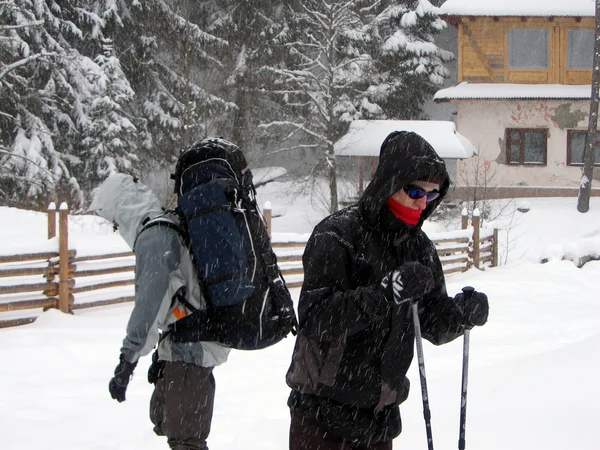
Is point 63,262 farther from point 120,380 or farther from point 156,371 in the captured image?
point 120,380

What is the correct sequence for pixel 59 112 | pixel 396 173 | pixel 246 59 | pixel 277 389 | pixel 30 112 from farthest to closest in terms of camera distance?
pixel 246 59 < pixel 59 112 < pixel 30 112 < pixel 277 389 < pixel 396 173

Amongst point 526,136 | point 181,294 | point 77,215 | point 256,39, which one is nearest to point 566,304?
point 181,294

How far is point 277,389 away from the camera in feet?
22.6

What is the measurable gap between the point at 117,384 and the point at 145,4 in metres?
27.7

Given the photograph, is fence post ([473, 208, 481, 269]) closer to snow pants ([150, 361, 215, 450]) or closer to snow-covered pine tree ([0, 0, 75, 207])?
snow-covered pine tree ([0, 0, 75, 207])

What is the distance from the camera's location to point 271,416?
6.01 m

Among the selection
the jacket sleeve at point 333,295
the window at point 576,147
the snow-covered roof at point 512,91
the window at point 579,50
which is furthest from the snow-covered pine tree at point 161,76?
the jacket sleeve at point 333,295

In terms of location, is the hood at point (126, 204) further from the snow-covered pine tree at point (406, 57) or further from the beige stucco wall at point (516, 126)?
the snow-covered pine tree at point (406, 57)

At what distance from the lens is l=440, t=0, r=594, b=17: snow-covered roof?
30594mm

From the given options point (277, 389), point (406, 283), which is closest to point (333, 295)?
point (406, 283)

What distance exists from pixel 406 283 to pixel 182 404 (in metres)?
1.46

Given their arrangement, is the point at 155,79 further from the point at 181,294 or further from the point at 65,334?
the point at 181,294

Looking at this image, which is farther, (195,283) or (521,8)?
(521,8)

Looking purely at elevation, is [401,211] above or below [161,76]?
below
